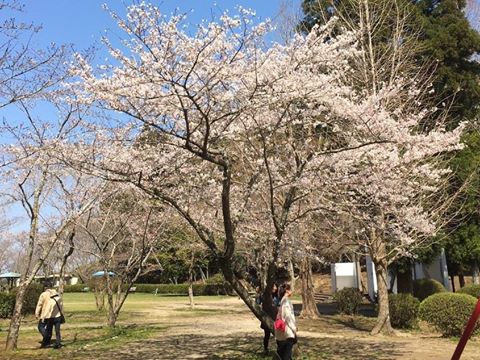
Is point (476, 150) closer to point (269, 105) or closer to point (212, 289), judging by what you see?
point (269, 105)

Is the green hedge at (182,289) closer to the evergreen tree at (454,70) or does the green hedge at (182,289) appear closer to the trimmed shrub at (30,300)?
the trimmed shrub at (30,300)

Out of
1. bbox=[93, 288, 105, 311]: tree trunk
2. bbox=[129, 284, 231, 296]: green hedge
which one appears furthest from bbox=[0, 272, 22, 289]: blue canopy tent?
bbox=[93, 288, 105, 311]: tree trunk

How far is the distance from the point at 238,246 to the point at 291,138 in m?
7.43

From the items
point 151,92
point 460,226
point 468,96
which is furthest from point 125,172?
point 468,96

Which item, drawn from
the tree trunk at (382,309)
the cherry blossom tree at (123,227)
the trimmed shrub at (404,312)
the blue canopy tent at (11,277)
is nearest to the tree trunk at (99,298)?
the cherry blossom tree at (123,227)

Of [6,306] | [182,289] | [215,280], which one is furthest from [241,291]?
[182,289]

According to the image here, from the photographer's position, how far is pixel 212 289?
128 ft

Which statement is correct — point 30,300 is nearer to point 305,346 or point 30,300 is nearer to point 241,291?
point 305,346

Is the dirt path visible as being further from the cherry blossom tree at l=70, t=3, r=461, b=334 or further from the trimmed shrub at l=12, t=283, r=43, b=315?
the trimmed shrub at l=12, t=283, r=43, b=315

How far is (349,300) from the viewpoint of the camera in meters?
18.4

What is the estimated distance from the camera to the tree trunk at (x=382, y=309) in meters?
12.8

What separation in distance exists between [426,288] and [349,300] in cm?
281

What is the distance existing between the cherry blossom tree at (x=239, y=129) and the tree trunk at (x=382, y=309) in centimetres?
442

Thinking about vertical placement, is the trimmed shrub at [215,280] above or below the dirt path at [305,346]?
above
